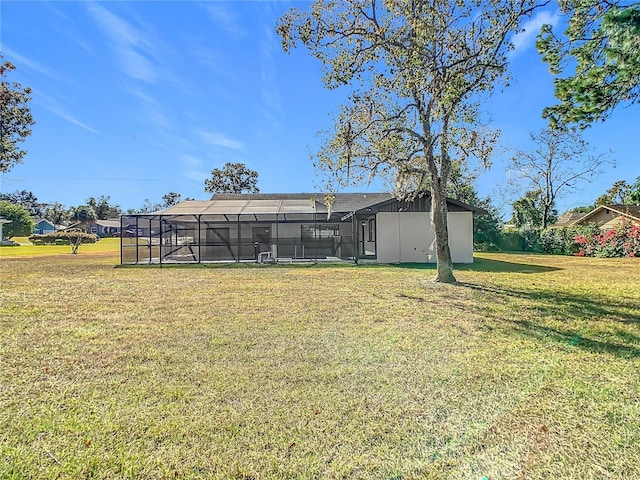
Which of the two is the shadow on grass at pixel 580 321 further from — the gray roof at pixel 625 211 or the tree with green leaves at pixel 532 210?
the tree with green leaves at pixel 532 210

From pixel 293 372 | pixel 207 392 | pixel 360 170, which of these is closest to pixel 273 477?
pixel 207 392

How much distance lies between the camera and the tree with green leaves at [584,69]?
5698mm

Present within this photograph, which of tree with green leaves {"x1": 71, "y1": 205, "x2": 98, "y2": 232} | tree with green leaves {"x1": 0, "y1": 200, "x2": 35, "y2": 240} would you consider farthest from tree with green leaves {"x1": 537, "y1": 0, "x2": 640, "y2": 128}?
tree with green leaves {"x1": 71, "y1": 205, "x2": 98, "y2": 232}

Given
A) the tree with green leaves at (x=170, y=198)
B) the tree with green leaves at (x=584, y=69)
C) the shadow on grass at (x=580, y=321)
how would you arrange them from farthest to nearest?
the tree with green leaves at (x=170, y=198) → the tree with green leaves at (x=584, y=69) → the shadow on grass at (x=580, y=321)

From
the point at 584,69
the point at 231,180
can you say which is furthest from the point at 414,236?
the point at 231,180

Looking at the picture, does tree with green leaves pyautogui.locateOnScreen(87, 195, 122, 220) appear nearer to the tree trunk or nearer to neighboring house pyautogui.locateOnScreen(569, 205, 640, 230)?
neighboring house pyautogui.locateOnScreen(569, 205, 640, 230)

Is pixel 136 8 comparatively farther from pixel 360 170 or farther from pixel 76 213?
pixel 76 213

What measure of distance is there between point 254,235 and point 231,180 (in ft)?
84.4

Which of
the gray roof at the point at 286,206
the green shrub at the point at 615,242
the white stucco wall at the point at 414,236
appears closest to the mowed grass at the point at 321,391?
the white stucco wall at the point at 414,236

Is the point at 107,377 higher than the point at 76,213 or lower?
lower

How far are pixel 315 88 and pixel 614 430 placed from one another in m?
10.2

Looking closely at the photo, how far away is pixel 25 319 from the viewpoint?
20.3ft

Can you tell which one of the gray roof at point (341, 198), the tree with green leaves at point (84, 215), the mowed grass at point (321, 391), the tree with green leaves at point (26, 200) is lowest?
the mowed grass at point (321, 391)

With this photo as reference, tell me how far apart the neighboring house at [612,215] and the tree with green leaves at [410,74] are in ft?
61.5
